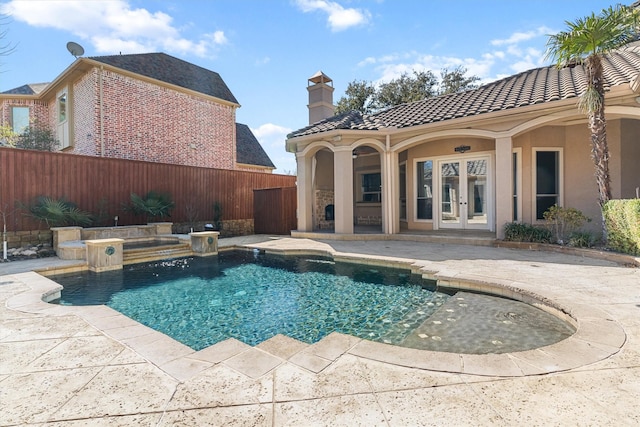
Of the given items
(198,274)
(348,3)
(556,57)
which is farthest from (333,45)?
(198,274)

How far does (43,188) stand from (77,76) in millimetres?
7424

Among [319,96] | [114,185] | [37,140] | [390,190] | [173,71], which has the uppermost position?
[173,71]

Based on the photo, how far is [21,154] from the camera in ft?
28.7

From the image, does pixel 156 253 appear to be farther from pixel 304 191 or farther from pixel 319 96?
pixel 319 96

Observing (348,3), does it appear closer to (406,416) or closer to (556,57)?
(556,57)

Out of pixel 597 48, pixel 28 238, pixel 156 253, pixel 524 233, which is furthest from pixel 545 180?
pixel 28 238

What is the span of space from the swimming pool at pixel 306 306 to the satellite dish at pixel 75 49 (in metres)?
12.7

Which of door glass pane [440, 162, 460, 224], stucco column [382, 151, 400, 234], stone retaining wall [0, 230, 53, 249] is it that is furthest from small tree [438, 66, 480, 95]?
stone retaining wall [0, 230, 53, 249]

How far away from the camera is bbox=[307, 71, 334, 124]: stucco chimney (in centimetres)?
1543

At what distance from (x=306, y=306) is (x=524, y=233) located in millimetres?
6740

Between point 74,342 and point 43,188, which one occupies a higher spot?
point 43,188

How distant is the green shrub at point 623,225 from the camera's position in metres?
6.03

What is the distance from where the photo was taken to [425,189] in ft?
38.8

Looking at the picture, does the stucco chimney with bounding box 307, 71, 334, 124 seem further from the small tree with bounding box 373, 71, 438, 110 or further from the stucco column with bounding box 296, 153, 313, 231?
the small tree with bounding box 373, 71, 438, 110
